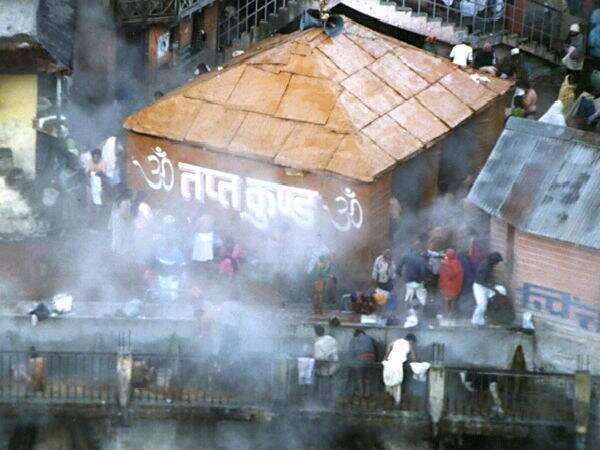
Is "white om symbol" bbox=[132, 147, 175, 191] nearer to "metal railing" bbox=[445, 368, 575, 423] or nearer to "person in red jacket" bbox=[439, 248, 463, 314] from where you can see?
"person in red jacket" bbox=[439, 248, 463, 314]

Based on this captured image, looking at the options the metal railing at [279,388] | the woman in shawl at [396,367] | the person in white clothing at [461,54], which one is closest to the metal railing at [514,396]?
the metal railing at [279,388]

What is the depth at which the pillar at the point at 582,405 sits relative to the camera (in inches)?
1104

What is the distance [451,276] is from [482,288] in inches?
22.4

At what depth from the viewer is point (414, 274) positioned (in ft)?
100

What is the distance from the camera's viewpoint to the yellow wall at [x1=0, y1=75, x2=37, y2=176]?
33.7 meters

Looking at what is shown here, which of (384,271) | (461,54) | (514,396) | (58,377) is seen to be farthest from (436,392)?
(461,54)

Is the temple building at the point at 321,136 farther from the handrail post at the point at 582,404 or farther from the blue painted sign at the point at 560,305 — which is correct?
the handrail post at the point at 582,404

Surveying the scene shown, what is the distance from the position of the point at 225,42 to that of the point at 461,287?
10.2 meters

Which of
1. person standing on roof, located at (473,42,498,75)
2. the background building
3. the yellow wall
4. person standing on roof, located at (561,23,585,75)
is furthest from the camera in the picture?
person standing on roof, located at (561,23,585,75)

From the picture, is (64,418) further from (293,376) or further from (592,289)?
(592,289)

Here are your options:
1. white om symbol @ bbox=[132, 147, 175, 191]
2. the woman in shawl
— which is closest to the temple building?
→ white om symbol @ bbox=[132, 147, 175, 191]

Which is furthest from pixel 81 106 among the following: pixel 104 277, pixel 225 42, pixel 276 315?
pixel 276 315

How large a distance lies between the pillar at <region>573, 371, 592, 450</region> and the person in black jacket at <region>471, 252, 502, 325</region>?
247 centimetres

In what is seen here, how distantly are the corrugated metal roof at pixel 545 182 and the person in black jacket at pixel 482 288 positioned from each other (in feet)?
2.76
